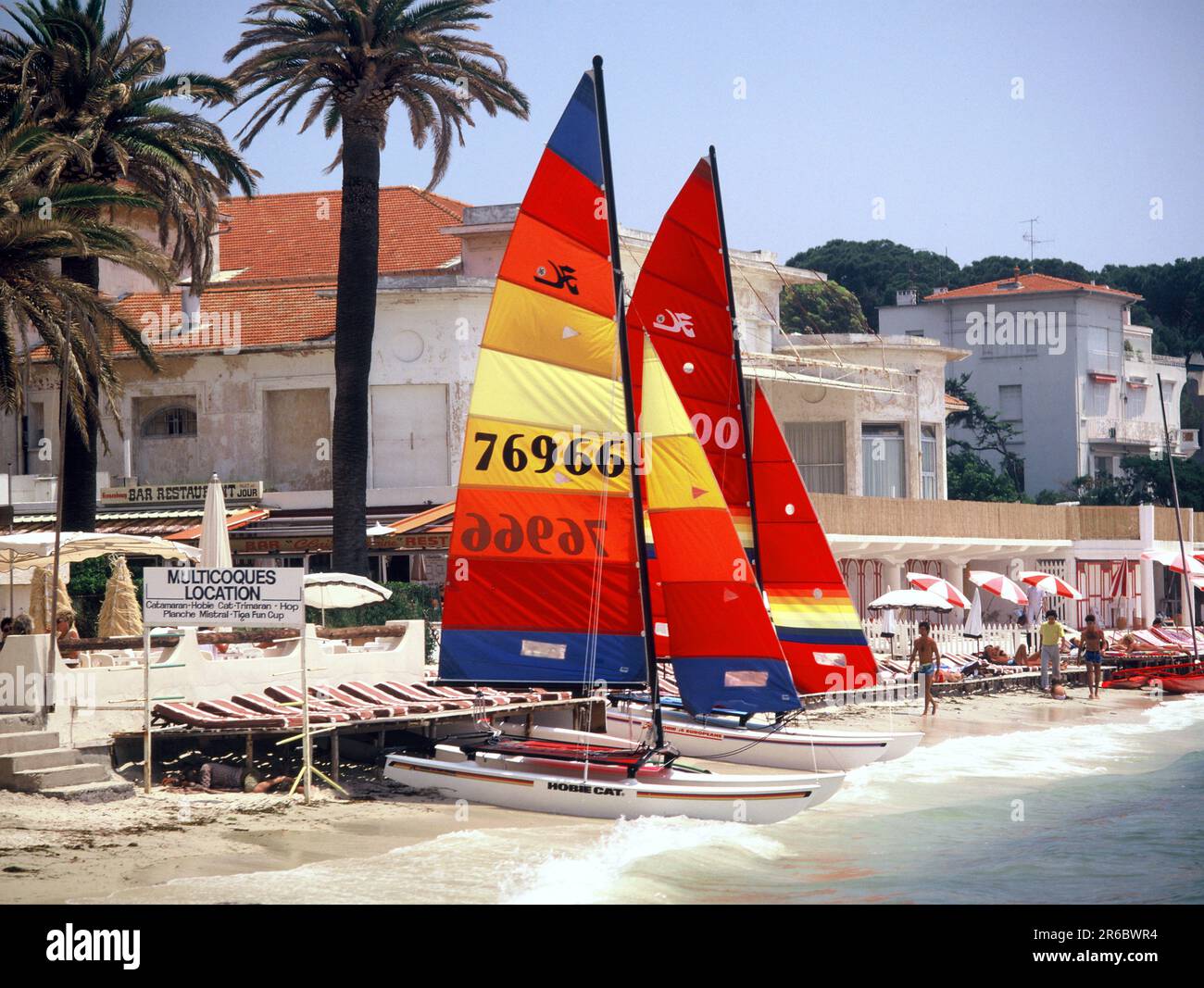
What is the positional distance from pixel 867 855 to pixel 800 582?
19.8ft

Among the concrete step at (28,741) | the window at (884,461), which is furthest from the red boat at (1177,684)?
the concrete step at (28,741)

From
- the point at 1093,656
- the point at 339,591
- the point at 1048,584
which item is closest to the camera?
the point at 339,591

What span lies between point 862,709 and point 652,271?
12.0 m

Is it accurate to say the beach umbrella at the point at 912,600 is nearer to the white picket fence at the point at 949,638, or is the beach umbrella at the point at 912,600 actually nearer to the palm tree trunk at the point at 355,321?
the white picket fence at the point at 949,638

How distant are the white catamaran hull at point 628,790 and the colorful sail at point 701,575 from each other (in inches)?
53.6

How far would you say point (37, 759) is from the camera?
58.8 feet

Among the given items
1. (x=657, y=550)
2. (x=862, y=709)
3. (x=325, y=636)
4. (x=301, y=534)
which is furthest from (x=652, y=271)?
(x=301, y=534)

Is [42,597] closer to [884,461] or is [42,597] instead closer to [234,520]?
[234,520]

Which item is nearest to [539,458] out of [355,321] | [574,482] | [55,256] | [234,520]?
[574,482]

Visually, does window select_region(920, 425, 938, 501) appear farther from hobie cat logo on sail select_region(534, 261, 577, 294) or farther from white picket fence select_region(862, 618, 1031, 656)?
hobie cat logo on sail select_region(534, 261, 577, 294)

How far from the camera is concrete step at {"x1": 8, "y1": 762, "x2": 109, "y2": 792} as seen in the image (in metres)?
17.5
